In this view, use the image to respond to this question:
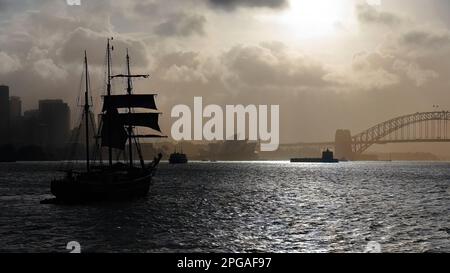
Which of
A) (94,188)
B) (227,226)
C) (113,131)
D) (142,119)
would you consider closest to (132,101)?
(142,119)

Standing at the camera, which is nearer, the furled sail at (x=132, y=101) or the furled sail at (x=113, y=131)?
the furled sail at (x=113, y=131)

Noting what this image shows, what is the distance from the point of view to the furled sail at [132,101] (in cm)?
7275

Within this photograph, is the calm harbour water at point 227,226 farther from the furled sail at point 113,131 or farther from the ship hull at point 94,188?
the furled sail at point 113,131

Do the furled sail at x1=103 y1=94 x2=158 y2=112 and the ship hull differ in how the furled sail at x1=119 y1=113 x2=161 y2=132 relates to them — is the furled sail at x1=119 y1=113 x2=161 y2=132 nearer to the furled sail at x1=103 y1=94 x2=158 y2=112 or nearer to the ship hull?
the furled sail at x1=103 y1=94 x2=158 y2=112

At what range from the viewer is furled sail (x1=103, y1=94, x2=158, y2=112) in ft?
239

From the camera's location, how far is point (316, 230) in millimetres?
34781

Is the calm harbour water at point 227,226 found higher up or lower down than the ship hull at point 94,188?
lower down

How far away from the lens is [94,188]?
5400cm

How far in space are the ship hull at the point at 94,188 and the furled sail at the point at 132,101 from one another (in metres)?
16.3

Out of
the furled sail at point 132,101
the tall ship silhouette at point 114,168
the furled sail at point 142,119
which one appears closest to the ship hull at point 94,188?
the tall ship silhouette at point 114,168
